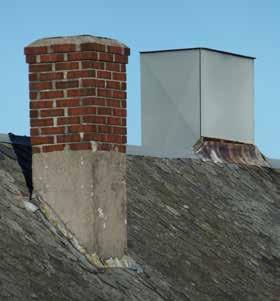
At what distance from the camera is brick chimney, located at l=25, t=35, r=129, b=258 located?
13000mm

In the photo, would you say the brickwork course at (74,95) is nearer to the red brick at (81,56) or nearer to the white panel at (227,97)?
the red brick at (81,56)

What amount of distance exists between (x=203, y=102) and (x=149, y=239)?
22.8ft

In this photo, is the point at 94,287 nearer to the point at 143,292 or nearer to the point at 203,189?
the point at 143,292

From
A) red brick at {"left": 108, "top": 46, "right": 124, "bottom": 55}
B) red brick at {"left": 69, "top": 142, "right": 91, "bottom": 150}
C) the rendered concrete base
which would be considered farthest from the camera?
red brick at {"left": 108, "top": 46, "right": 124, "bottom": 55}

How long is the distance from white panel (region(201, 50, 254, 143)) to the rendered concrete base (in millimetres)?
7708

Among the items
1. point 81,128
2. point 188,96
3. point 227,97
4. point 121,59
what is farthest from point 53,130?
point 227,97

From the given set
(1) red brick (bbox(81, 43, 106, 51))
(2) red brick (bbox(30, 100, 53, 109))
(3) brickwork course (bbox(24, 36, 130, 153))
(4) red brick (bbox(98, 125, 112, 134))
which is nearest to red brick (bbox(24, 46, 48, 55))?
(3) brickwork course (bbox(24, 36, 130, 153))

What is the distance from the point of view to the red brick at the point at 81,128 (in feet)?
43.2

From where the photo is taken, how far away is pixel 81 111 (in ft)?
43.4

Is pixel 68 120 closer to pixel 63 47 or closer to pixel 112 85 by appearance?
pixel 112 85

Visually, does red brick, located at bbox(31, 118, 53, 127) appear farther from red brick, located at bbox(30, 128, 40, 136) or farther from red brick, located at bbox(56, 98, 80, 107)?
red brick, located at bbox(56, 98, 80, 107)

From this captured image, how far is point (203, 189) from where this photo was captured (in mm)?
17484

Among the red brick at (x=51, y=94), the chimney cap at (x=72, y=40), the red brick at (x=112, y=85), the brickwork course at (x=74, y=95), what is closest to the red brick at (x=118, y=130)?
the brickwork course at (x=74, y=95)

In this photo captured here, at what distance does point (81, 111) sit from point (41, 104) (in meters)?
0.46
